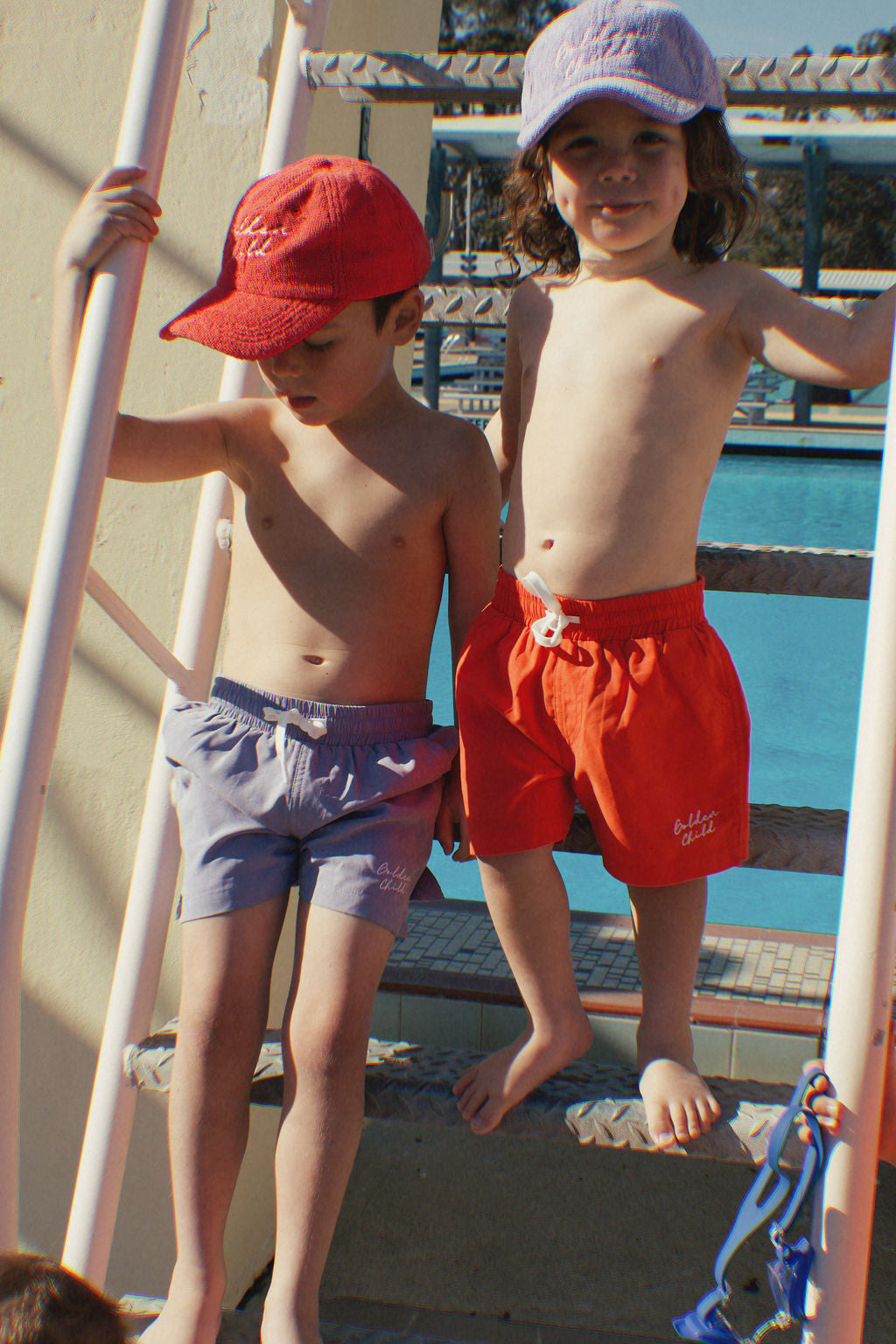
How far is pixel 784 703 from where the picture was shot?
24.1ft

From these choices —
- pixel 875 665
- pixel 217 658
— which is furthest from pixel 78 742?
pixel 875 665

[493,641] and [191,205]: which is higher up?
[191,205]

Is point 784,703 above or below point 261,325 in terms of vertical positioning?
above

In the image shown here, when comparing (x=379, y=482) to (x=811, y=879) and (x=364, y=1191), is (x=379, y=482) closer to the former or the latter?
(x=364, y=1191)

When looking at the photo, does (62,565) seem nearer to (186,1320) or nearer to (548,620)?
(548,620)

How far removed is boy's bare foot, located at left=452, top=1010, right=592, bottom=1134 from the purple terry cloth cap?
105 centimetres

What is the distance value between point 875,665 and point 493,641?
1.91ft

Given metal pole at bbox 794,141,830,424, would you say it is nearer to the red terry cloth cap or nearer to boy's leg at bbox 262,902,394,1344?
the red terry cloth cap

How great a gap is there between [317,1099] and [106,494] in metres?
1.01

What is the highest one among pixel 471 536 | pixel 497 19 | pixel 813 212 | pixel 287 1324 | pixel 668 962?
pixel 497 19

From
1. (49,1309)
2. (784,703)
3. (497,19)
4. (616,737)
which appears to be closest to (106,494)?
(616,737)

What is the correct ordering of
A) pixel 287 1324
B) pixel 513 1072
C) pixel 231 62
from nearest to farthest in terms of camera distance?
1. pixel 287 1324
2. pixel 513 1072
3. pixel 231 62

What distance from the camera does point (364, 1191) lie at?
2492mm

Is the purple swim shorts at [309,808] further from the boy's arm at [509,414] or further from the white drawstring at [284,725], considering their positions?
the boy's arm at [509,414]
